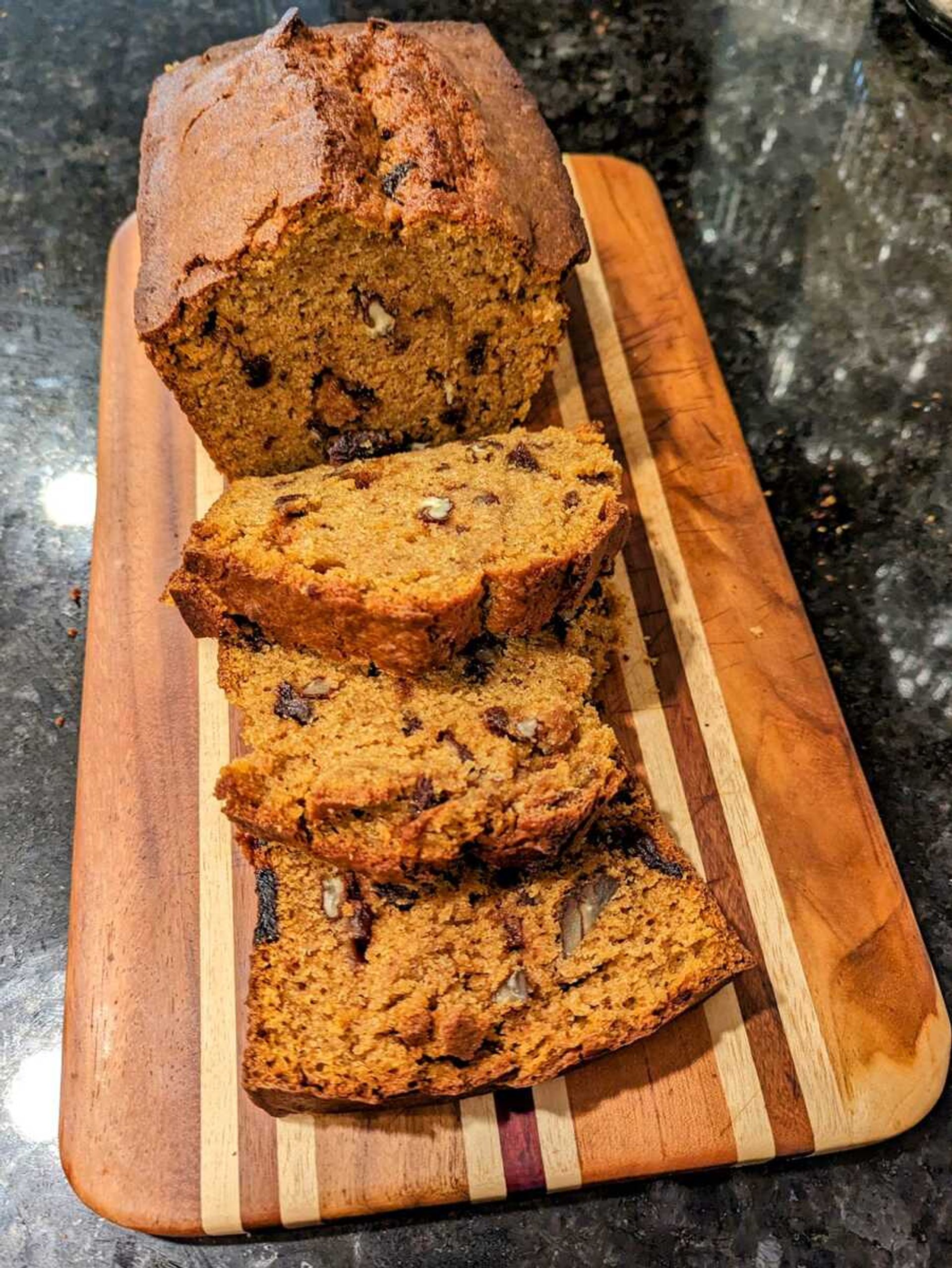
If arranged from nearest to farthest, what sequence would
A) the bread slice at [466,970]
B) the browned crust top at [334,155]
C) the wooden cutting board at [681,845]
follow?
1. the bread slice at [466,970]
2. the wooden cutting board at [681,845]
3. the browned crust top at [334,155]

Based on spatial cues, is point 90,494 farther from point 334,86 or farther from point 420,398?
point 334,86

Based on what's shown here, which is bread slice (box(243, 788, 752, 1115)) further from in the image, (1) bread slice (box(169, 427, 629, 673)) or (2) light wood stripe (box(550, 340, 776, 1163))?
(1) bread slice (box(169, 427, 629, 673))

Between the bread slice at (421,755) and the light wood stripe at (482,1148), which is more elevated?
the bread slice at (421,755)

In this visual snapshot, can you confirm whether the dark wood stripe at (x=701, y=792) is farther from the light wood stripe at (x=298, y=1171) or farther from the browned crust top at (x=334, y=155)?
the light wood stripe at (x=298, y=1171)

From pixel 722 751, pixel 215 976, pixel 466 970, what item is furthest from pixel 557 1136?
pixel 722 751

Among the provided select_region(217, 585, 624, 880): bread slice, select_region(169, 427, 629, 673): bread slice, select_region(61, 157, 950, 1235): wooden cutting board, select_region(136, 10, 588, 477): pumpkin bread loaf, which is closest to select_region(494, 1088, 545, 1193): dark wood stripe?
select_region(61, 157, 950, 1235): wooden cutting board

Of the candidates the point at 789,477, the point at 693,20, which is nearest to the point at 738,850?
the point at 789,477

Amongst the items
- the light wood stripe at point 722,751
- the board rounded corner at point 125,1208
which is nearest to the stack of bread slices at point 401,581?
the light wood stripe at point 722,751
